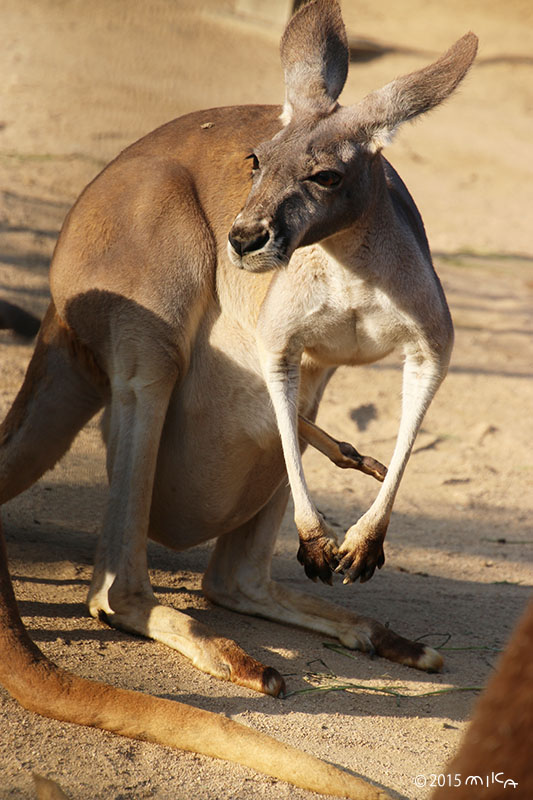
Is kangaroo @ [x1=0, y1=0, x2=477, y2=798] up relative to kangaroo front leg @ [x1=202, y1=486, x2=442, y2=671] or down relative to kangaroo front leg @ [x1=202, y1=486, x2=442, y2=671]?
up

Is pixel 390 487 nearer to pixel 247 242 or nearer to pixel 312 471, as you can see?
pixel 247 242

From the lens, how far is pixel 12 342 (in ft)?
16.9

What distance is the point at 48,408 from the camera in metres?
3.14

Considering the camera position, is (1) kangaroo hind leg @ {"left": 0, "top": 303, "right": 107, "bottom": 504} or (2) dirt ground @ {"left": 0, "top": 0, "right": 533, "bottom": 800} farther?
(1) kangaroo hind leg @ {"left": 0, "top": 303, "right": 107, "bottom": 504}

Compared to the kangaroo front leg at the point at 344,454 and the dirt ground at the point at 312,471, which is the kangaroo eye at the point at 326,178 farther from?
the dirt ground at the point at 312,471

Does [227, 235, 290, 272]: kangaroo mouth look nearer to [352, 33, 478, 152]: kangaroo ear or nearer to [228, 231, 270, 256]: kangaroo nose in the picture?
[228, 231, 270, 256]: kangaroo nose

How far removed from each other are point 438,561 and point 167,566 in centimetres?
111

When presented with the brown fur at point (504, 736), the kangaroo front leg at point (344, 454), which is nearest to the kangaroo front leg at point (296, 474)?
the kangaroo front leg at point (344, 454)

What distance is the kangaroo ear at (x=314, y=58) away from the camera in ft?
8.73

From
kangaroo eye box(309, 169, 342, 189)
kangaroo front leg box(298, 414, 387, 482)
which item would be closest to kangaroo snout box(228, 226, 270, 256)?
kangaroo eye box(309, 169, 342, 189)

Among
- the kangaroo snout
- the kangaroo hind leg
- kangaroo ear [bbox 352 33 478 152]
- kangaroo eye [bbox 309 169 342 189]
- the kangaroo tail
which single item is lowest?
the kangaroo tail

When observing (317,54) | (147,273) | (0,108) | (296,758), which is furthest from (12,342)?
(0,108)

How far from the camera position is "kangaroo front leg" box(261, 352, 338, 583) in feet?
8.83

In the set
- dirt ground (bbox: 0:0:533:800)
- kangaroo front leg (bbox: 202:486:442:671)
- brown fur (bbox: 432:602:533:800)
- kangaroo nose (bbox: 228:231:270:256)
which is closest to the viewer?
brown fur (bbox: 432:602:533:800)
